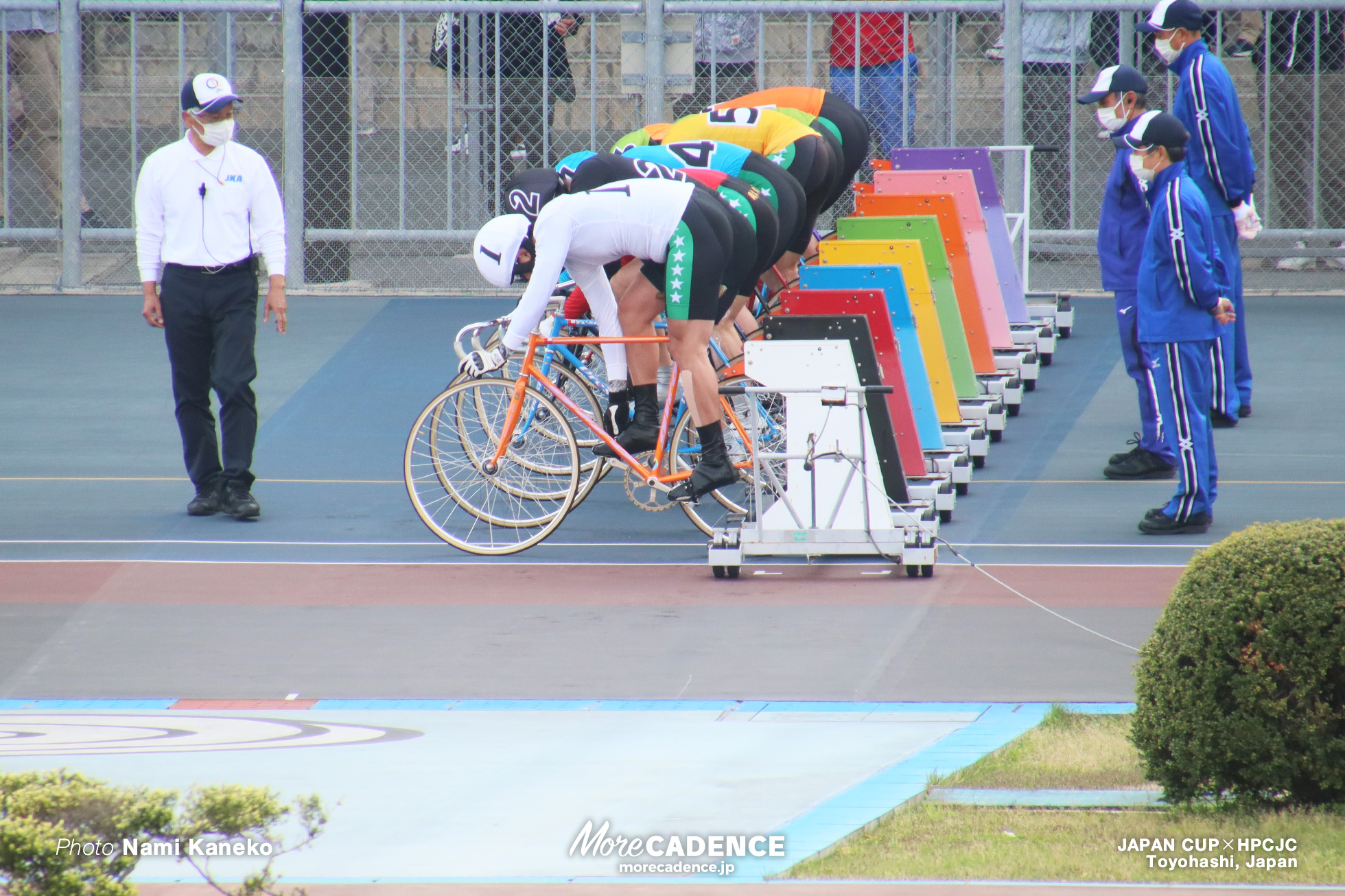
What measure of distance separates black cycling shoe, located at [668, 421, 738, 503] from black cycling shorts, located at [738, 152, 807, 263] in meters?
1.69

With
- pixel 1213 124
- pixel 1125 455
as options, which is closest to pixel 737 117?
pixel 1213 124

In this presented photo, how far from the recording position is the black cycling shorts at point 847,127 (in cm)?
1225

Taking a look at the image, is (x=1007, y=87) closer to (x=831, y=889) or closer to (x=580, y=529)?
(x=580, y=529)

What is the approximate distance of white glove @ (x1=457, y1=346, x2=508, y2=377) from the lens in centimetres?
870

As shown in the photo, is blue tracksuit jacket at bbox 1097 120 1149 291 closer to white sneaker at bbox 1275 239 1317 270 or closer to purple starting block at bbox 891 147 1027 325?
purple starting block at bbox 891 147 1027 325

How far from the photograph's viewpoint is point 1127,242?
1033cm

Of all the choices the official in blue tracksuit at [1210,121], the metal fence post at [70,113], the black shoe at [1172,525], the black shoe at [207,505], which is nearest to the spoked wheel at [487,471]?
the black shoe at [207,505]

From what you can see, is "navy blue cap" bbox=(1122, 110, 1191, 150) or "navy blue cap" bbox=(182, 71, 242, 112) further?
"navy blue cap" bbox=(182, 71, 242, 112)

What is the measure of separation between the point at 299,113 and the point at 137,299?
2224mm

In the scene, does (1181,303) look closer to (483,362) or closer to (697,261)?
(697,261)

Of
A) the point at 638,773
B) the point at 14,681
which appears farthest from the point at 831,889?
the point at 14,681

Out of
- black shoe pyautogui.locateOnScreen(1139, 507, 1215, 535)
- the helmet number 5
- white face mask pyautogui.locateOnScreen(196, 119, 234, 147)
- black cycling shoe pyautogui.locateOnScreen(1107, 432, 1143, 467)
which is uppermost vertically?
the helmet number 5

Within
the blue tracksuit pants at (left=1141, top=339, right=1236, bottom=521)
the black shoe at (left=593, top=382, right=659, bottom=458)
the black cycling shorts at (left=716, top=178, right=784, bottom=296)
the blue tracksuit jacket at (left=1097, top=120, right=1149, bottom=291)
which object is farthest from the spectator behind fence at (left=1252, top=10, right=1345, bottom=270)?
the black shoe at (left=593, top=382, right=659, bottom=458)

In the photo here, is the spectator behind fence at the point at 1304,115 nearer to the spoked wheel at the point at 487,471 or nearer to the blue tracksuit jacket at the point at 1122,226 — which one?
the blue tracksuit jacket at the point at 1122,226
